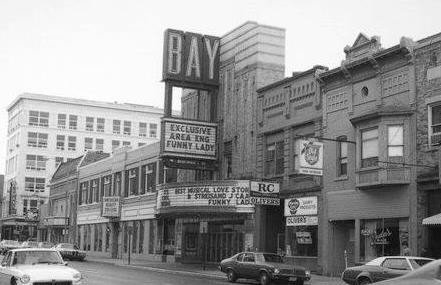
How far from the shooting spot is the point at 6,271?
1791cm

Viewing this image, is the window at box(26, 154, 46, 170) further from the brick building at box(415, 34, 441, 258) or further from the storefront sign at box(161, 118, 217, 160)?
the brick building at box(415, 34, 441, 258)

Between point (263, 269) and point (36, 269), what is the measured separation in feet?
43.6

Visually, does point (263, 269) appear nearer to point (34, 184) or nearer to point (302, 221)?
point (302, 221)

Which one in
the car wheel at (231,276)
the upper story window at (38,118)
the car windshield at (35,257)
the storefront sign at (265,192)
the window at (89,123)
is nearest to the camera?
the car windshield at (35,257)

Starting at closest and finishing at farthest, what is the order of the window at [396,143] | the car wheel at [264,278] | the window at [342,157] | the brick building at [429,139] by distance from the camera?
the brick building at [429,139] < the car wheel at [264,278] < the window at [396,143] < the window at [342,157]

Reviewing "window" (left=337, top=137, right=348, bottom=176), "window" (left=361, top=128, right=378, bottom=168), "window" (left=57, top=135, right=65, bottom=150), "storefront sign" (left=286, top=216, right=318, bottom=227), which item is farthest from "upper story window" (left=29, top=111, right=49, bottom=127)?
"window" (left=361, top=128, right=378, bottom=168)

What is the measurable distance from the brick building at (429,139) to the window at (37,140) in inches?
3486

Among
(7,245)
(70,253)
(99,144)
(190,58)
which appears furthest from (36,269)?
(99,144)

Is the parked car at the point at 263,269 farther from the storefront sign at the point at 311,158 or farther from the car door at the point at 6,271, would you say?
the car door at the point at 6,271

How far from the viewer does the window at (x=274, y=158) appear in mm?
38562

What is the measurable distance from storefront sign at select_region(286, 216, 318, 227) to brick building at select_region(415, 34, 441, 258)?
298 inches

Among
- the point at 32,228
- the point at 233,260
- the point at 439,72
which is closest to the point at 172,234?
the point at 233,260

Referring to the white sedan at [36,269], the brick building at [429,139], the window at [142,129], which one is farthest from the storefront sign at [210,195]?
the window at [142,129]

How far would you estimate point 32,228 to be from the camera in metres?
106
